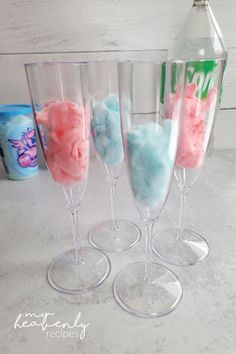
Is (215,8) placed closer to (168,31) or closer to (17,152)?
(168,31)

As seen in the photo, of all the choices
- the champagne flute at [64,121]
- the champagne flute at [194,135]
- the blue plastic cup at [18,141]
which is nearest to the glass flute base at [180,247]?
the champagne flute at [194,135]

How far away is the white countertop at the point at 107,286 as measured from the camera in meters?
0.34

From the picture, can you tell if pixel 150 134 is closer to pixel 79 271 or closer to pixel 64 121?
pixel 64 121

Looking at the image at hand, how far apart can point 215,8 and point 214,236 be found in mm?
571

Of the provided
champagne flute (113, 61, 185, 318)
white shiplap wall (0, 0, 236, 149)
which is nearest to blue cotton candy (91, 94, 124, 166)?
champagne flute (113, 61, 185, 318)

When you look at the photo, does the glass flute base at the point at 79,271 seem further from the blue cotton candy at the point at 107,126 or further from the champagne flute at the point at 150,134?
the blue cotton candy at the point at 107,126

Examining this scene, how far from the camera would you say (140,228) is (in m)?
0.58

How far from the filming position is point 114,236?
0.56 meters

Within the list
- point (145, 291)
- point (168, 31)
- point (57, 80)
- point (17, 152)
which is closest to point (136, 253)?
point (145, 291)

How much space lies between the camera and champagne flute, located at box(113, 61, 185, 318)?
32 cm

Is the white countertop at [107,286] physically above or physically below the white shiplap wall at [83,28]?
below

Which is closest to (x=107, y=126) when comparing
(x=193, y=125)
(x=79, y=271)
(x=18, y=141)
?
(x=193, y=125)

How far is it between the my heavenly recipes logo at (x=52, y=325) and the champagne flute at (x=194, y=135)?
0.61ft

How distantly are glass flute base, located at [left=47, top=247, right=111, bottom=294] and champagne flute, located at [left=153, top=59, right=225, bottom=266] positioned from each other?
103mm
